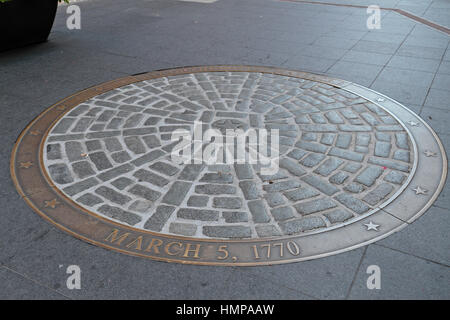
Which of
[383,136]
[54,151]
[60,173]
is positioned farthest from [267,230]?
[54,151]

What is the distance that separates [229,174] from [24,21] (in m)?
6.34

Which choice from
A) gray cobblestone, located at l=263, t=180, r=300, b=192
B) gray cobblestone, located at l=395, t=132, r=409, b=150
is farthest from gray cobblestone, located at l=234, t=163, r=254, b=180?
gray cobblestone, located at l=395, t=132, r=409, b=150

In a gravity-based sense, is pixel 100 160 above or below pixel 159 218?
above

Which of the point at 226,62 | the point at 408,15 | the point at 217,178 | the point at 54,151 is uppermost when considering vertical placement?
the point at 408,15

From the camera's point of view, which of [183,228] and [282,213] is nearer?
[183,228]

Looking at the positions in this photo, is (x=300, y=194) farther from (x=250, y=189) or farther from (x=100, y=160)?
(x=100, y=160)

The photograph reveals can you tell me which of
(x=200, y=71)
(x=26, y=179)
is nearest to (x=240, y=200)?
(x=26, y=179)

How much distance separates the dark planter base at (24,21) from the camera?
766 cm

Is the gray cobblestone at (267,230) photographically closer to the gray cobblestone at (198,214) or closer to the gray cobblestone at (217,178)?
the gray cobblestone at (198,214)

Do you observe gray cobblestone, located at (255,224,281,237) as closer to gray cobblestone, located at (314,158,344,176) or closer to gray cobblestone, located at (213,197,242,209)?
gray cobblestone, located at (213,197,242,209)

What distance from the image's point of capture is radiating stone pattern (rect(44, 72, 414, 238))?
12.1 ft

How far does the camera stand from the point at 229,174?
4.27 m

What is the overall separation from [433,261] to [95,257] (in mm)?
2744

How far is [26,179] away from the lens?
163 inches
